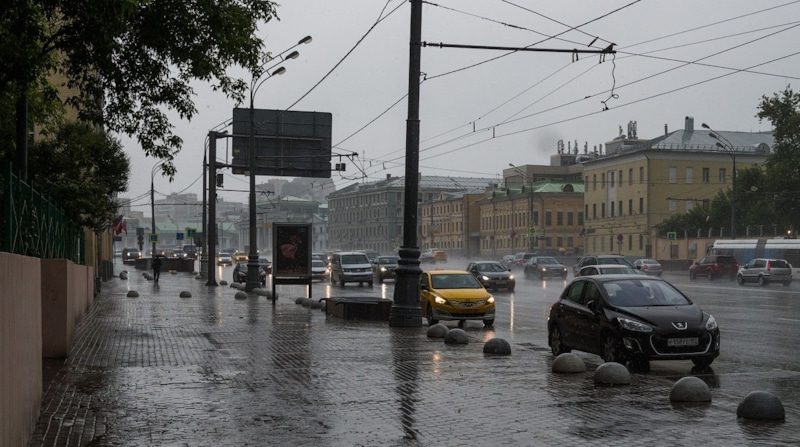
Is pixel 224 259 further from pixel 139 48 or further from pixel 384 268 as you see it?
pixel 139 48

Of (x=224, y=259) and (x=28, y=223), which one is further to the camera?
(x=224, y=259)

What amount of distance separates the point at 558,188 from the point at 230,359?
345 ft

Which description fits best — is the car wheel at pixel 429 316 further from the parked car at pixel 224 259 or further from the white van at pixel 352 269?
the parked car at pixel 224 259

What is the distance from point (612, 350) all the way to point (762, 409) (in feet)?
15.8

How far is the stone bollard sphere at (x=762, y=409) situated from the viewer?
10.0 metres

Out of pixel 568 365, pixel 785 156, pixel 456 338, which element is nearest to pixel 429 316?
pixel 456 338

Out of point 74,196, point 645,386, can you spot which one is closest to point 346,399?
point 645,386

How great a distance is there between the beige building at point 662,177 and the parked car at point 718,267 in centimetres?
2829

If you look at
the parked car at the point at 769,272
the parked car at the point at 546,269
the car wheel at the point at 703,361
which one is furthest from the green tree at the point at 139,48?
the parked car at the point at 546,269

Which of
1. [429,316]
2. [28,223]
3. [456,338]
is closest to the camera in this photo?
[28,223]

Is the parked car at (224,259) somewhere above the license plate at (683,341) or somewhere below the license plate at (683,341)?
below

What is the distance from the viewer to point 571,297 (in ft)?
55.7

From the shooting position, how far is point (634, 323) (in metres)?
14.6

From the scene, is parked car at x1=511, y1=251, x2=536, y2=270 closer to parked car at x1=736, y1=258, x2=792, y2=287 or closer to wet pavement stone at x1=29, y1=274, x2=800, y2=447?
parked car at x1=736, y1=258, x2=792, y2=287
